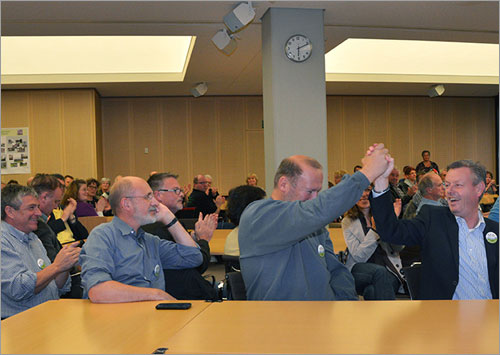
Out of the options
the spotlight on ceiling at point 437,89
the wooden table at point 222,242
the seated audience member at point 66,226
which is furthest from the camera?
the spotlight on ceiling at point 437,89

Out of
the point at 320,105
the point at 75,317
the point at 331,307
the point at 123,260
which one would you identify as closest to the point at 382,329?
the point at 331,307

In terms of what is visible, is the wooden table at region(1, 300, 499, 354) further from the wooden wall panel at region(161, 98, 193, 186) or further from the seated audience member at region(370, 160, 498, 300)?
the wooden wall panel at region(161, 98, 193, 186)

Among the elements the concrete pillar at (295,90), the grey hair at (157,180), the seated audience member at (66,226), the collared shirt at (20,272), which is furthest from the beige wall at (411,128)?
the collared shirt at (20,272)

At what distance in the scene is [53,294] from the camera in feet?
10.4

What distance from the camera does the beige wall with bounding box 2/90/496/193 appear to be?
12.9m

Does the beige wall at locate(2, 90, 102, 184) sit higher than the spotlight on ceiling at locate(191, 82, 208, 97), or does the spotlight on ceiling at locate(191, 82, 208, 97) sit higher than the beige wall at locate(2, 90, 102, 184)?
the spotlight on ceiling at locate(191, 82, 208, 97)

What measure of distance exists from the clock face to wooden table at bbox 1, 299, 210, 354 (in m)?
4.18

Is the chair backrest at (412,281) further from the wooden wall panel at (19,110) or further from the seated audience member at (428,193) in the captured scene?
the wooden wall panel at (19,110)

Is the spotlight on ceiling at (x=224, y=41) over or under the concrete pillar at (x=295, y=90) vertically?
→ over

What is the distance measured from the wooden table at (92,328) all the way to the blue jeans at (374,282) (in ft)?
6.78

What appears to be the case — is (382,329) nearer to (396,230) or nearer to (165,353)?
(165,353)

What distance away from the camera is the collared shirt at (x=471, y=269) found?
267 centimetres

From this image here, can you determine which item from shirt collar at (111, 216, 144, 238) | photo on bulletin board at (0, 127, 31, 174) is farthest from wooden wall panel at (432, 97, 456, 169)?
shirt collar at (111, 216, 144, 238)

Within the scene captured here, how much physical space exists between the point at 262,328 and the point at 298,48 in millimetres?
4606
